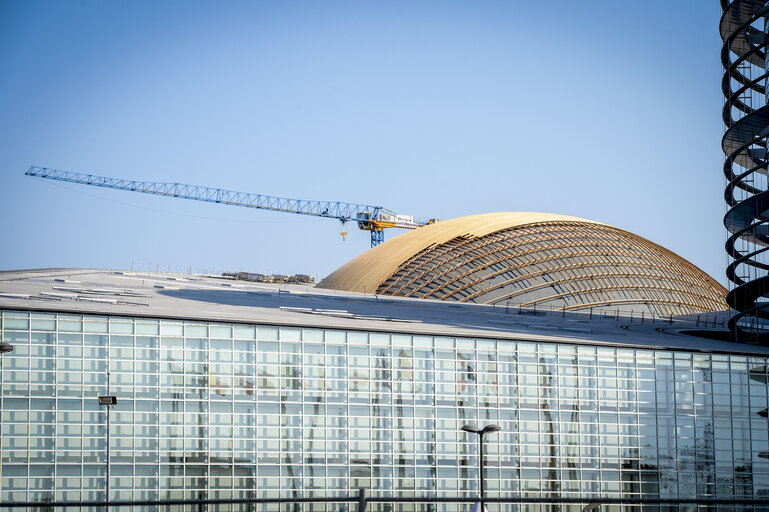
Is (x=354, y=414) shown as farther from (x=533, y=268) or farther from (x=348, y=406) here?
(x=533, y=268)

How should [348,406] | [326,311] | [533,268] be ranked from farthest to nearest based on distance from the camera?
[533,268] < [326,311] < [348,406]

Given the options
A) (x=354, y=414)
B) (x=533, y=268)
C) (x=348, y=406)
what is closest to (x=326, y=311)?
(x=348, y=406)

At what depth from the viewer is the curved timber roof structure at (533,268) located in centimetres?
8575

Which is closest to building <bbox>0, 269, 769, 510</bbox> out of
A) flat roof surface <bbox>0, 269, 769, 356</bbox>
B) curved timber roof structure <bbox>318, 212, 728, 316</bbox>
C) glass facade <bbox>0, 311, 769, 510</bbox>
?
glass facade <bbox>0, 311, 769, 510</bbox>

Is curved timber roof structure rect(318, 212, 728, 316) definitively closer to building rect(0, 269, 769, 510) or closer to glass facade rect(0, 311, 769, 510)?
building rect(0, 269, 769, 510)

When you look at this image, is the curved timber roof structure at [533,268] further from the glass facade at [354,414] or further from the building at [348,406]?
the glass facade at [354,414]

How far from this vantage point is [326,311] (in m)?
58.0

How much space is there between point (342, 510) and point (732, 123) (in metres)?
36.4

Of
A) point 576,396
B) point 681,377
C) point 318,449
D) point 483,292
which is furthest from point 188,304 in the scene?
point 483,292

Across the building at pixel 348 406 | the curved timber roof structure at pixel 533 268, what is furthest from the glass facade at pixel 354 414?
the curved timber roof structure at pixel 533 268

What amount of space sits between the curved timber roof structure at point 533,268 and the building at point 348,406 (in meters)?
30.3

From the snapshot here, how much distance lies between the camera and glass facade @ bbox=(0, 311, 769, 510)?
41781mm

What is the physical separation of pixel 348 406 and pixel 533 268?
44.9 metres

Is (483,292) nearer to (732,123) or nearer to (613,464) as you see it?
(732,123)
